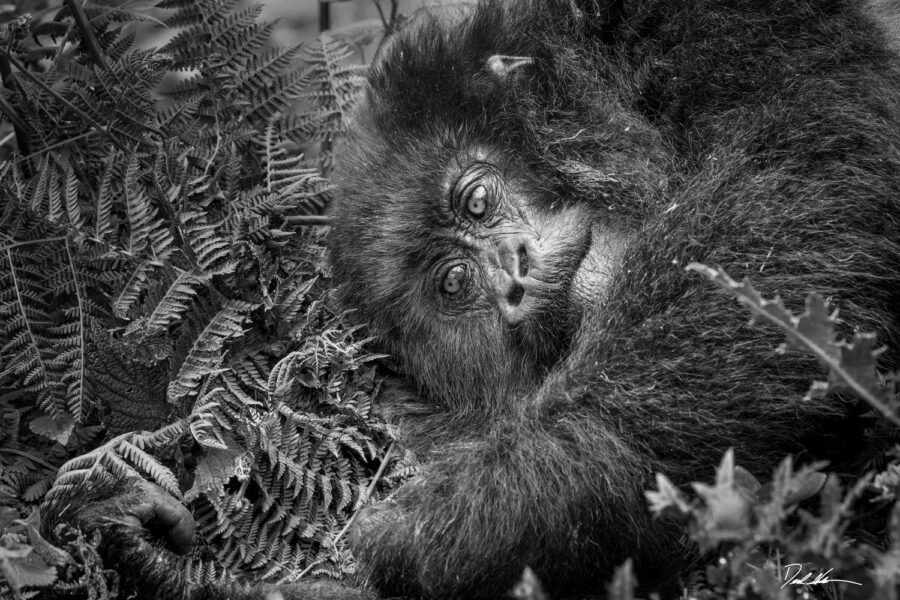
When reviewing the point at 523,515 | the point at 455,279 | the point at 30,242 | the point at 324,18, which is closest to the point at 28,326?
the point at 30,242

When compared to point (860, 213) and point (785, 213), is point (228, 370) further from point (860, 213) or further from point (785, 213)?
point (860, 213)

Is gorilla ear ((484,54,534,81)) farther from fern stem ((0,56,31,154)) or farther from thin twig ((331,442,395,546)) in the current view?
fern stem ((0,56,31,154))

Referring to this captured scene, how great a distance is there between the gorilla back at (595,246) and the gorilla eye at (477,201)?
0.01 m

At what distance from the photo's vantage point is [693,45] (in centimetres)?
332

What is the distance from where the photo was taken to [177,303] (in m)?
3.33

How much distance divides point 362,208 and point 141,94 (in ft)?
3.53

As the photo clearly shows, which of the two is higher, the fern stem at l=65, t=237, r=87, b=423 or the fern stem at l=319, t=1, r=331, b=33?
the fern stem at l=319, t=1, r=331, b=33

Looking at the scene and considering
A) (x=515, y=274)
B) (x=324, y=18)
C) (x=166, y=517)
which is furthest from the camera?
(x=324, y=18)

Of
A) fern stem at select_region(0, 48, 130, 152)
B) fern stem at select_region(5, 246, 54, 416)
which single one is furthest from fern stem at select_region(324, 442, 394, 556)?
fern stem at select_region(0, 48, 130, 152)

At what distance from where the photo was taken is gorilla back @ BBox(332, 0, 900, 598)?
2852 millimetres

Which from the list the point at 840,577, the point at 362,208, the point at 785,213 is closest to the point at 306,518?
the point at 362,208

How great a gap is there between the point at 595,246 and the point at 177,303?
1.67 metres
